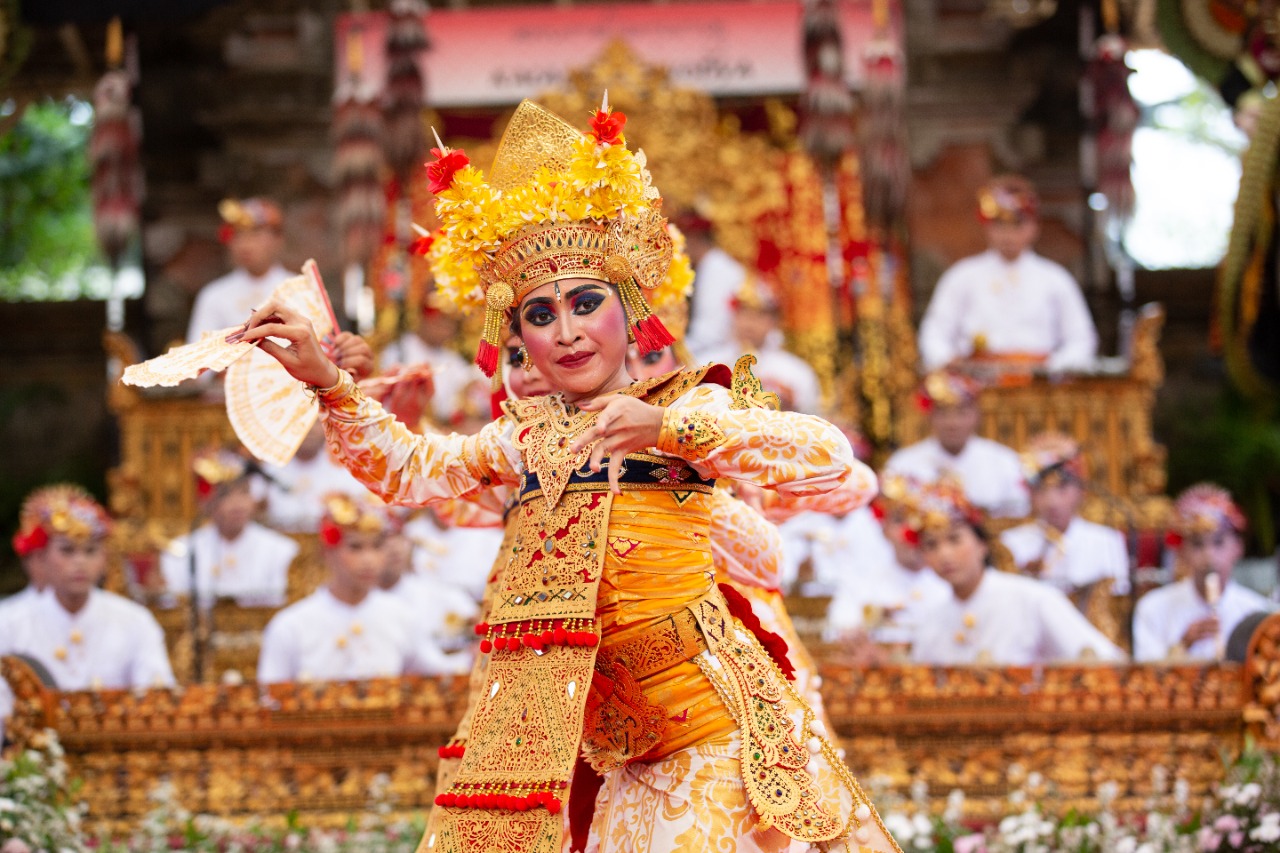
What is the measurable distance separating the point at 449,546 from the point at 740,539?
4918mm

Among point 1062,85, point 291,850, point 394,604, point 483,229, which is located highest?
point 1062,85

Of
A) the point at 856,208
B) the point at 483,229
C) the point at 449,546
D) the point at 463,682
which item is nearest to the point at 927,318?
the point at 856,208

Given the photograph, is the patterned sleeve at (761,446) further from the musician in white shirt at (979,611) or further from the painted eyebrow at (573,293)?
the musician in white shirt at (979,611)

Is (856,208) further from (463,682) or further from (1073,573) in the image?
(463,682)

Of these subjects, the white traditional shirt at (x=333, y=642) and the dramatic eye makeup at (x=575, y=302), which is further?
the white traditional shirt at (x=333, y=642)

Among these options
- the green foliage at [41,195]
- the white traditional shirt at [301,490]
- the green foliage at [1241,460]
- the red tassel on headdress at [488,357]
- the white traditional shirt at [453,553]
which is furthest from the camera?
the green foliage at [41,195]

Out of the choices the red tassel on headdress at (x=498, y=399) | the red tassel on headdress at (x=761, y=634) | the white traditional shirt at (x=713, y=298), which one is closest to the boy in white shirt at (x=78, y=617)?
the red tassel on headdress at (x=498, y=399)

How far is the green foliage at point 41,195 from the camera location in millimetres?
16688

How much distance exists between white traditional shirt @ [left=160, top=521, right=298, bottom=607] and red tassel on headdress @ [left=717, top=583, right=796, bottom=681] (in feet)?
17.0

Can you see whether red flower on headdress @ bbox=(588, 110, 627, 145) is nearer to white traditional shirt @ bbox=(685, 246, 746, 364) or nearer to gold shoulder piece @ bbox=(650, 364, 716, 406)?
gold shoulder piece @ bbox=(650, 364, 716, 406)

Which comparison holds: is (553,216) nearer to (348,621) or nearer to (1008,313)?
(348,621)

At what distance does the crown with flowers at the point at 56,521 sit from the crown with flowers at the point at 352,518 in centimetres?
106

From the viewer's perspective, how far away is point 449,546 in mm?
8961

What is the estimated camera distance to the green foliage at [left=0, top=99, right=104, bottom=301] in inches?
657
